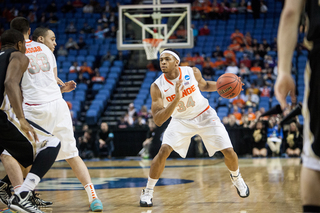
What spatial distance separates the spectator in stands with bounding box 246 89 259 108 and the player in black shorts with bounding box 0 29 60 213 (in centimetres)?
1078

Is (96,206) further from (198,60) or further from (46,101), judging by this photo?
(198,60)

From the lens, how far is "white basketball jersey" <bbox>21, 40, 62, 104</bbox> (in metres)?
3.93

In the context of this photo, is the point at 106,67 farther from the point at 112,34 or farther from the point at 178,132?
the point at 178,132

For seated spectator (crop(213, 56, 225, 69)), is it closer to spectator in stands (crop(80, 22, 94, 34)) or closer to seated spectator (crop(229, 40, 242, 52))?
seated spectator (crop(229, 40, 242, 52))

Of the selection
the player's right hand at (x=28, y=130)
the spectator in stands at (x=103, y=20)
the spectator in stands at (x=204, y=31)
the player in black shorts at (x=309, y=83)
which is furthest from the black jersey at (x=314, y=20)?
the spectator in stands at (x=103, y=20)

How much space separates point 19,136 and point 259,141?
9.87 metres

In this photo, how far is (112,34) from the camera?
18.5 meters

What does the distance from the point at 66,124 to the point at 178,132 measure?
1.38 meters

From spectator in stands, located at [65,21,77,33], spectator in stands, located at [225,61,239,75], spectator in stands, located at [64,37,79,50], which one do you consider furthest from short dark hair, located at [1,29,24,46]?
spectator in stands, located at [65,21,77,33]

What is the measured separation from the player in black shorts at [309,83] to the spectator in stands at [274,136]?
10582 millimetres

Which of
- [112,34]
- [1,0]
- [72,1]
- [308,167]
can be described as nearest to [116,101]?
[112,34]

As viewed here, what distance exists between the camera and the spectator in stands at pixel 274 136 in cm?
1220

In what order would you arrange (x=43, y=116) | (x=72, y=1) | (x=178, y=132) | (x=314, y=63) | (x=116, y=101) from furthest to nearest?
1. (x=72, y=1)
2. (x=116, y=101)
3. (x=178, y=132)
4. (x=43, y=116)
5. (x=314, y=63)

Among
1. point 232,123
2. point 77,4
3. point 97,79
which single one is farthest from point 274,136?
point 77,4
